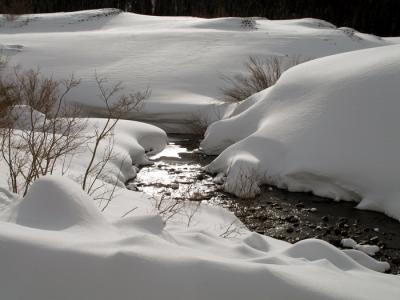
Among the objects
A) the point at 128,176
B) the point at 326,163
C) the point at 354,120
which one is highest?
the point at 354,120

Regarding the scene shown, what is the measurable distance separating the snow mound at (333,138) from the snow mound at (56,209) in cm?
454

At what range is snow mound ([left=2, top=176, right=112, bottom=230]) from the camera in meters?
2.77

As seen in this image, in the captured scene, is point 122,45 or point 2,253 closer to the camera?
point 2,253

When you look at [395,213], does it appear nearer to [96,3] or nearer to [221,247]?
[221,247]

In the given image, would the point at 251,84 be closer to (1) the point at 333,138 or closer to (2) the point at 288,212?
(1) the point at 333,138

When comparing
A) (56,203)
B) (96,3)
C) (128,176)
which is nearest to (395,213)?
(128,176)

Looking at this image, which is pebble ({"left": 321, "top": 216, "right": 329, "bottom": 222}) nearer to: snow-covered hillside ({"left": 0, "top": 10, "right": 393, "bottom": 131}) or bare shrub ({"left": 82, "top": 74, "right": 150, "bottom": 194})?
bare shrub ({"left": 82, "top": 74, "right": 150, "bottom": 194})

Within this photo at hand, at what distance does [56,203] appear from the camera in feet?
9.40

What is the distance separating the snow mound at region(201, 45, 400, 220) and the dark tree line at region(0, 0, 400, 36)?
65.1 ft

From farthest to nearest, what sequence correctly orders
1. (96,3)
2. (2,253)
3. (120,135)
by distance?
(96,3) < (120,135) < (2,253)

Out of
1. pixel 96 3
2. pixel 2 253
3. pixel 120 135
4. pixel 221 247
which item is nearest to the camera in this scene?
pixel 2 253

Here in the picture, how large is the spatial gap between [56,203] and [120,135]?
6.90 m

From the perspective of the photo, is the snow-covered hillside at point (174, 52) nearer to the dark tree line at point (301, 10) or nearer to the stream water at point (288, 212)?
the stream water at point (288, 212)

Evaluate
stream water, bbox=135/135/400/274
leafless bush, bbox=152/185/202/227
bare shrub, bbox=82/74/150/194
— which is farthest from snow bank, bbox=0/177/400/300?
stream water, bbox=135/135/400/274
